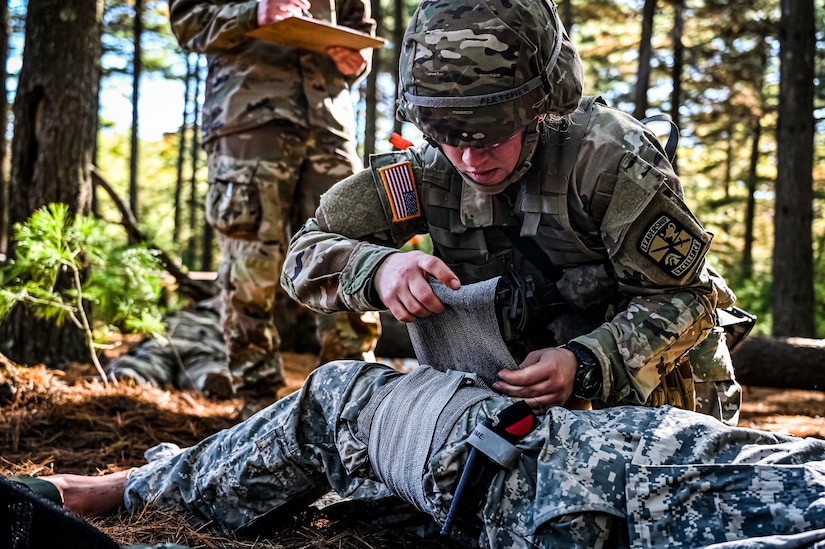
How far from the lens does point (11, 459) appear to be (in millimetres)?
2922

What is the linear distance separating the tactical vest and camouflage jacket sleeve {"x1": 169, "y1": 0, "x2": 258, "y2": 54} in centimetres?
179

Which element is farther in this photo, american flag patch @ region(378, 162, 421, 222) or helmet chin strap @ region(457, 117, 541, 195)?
american flag patch @ region(378, 162, 421, 222)

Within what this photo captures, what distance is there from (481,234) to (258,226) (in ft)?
6.46

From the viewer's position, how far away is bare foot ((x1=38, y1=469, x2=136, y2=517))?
2.19 m

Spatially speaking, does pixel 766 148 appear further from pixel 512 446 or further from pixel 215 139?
pixel 512 446

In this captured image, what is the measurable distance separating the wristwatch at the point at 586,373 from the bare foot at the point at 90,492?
138 centimetres

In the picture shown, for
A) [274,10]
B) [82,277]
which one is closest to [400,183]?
[274,10]

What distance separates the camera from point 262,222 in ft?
13.0

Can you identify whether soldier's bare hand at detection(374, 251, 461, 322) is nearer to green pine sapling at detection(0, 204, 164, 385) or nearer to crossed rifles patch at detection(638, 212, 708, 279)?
crossed rifles patch at detection(638, 212, 708, 279)

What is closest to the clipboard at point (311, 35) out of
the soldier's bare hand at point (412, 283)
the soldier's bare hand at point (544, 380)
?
the soldier's bare hand at point (412, 283)

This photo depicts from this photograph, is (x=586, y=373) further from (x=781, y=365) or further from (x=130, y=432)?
(x=781, y=365)

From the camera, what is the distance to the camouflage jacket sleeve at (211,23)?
367 centimetres

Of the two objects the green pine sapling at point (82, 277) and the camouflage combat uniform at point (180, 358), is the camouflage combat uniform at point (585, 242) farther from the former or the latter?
the camouflage combat uniform at point (180, 358)

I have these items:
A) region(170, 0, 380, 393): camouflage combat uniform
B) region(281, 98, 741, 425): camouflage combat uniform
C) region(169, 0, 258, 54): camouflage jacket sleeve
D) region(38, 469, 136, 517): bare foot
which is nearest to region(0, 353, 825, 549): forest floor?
region(38, 469, 136, 517): bare foot
